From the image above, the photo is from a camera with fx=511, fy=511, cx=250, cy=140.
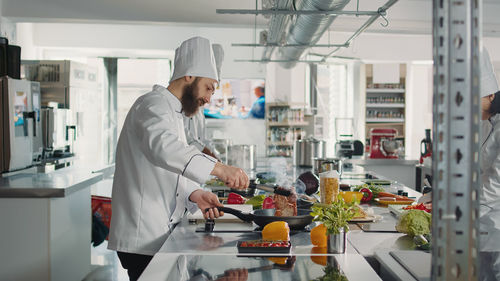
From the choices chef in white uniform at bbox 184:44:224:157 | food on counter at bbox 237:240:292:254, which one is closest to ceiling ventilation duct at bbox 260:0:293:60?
chef in white uniform at bbox 184:44:224:157

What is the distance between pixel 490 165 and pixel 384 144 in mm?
4572

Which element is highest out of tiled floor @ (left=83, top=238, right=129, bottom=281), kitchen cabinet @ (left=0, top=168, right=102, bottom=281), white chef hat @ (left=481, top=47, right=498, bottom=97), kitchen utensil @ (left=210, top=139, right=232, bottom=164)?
white chef hat @ (left=481, top=47, right=498, bottom=97)

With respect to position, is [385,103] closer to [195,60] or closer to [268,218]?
[195,60]

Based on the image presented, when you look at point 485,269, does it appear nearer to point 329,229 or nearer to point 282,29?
point 329,229

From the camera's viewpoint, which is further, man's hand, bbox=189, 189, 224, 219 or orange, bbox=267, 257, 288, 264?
man's hand, bbox=189, 189, 224, 219

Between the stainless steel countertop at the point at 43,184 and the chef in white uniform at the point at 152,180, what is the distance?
1.20 meters

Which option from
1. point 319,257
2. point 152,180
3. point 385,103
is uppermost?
point 385,103

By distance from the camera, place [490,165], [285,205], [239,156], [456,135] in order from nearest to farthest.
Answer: [456,135] → [285,205] → [490,165] → [239,156]

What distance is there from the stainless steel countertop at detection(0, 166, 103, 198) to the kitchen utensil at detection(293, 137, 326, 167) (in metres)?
2.19

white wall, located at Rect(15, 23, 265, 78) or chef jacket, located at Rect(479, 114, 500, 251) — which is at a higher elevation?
white wall, located at Rect(15, 23, 265, 78)

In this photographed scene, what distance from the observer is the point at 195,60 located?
253cm

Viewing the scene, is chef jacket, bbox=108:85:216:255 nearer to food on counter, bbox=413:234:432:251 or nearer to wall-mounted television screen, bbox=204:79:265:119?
food on counter, bbox=413:234:432:251

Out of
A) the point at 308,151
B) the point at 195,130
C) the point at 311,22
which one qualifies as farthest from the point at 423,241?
the point at 308,151

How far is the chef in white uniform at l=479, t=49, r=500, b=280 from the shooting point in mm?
2480
